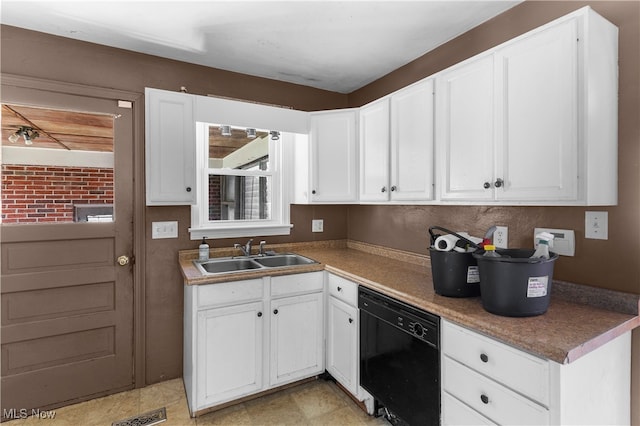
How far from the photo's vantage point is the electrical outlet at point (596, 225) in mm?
1473

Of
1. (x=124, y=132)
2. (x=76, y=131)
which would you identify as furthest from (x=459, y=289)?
(x=76, y=131)

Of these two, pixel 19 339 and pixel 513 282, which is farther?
pixel 19 339

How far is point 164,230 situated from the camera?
2.49 meters

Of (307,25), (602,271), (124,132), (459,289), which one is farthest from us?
(124,132)

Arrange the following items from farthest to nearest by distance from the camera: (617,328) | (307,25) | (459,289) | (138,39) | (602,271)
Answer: (138,39) → (307,25) → (459,289) → (602,271) → (617,328)

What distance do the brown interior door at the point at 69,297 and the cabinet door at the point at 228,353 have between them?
2.49 feet

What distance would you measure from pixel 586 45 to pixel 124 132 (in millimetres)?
2697

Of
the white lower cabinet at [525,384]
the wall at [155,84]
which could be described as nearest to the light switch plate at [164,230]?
the wall at [155,84]

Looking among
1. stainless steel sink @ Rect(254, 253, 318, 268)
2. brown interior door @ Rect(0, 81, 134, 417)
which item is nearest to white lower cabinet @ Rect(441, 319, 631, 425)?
stainless steel sink @ Rect(254, 253, 318, 268)

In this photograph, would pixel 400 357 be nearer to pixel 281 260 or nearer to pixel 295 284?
pixel 295 284

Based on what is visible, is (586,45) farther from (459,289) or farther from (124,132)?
(124,132)

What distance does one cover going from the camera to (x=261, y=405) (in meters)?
2.24

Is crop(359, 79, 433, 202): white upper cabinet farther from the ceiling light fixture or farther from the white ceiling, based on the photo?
the ceiling light fixture

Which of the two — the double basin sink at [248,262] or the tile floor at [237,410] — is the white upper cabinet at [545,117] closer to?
the double basin sink at [248,262]
